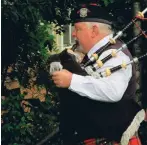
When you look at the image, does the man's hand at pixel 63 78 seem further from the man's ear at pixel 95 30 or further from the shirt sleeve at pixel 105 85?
the man's ear at pixel 95 30

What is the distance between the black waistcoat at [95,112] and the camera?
362 cm

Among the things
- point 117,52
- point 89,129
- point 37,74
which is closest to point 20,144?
point 37,74

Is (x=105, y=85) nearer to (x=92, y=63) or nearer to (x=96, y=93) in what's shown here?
(x=96, y=93)

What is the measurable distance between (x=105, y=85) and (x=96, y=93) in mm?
91

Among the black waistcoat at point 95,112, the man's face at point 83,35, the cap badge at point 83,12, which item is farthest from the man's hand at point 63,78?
the cap badge at point 83,12

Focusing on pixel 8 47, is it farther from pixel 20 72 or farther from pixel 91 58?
pixel 91 58

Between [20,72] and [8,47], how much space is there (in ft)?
1.97

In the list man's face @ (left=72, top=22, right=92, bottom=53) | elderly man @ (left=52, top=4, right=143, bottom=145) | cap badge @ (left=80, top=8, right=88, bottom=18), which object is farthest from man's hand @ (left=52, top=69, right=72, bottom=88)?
cap badge @ (left=80, top=8, right=88, bottom=18)

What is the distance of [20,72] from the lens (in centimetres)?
568

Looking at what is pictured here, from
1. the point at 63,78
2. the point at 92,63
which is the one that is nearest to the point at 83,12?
the point at 92,63

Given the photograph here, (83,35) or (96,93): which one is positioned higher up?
(83,35)

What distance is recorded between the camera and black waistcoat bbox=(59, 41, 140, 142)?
3619 mm

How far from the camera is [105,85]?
3.45m

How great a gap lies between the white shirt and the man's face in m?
0.23
